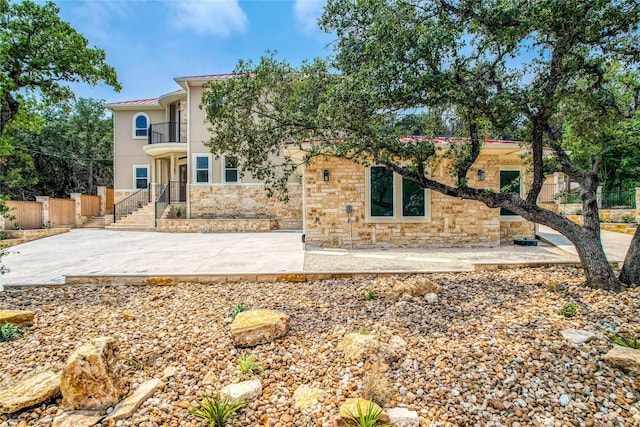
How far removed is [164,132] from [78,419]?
17.6 meters

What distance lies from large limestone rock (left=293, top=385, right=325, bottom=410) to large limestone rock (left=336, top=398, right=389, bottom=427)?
25 centimetres

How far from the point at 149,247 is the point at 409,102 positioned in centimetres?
824

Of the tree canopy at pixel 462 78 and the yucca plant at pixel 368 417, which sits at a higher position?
the tree canopy at pixel 462 78

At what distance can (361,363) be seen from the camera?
320 centimetres

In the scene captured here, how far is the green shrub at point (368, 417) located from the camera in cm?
244

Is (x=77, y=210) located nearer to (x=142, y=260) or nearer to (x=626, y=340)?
(x=142, y=260)

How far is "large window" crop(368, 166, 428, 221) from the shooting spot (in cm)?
941

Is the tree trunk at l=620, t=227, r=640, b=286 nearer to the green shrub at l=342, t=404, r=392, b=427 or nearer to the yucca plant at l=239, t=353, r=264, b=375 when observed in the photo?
the green shrub at l=342, t=404, r=392, b=427

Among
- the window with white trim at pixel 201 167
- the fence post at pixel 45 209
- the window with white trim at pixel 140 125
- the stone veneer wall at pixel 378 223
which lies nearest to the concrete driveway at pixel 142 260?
the stone veneer wall at pixel 378 223

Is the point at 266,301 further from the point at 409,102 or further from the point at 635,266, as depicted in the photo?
the point at 635,266

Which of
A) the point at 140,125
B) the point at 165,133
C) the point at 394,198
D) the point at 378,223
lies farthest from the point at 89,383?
the point at 140,125

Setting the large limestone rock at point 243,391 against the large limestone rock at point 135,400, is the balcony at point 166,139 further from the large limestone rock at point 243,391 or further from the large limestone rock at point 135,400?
the large limestone rock at point 243,391

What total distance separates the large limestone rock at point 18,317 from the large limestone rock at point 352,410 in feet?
12.9

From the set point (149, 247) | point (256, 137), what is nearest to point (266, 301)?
point (256, 137)
